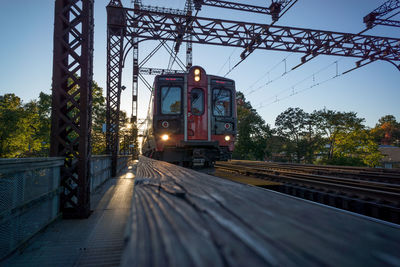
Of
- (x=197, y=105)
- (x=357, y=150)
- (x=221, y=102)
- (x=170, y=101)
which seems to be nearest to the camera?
(x=170, y=101)

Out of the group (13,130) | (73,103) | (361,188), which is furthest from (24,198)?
(13,130)

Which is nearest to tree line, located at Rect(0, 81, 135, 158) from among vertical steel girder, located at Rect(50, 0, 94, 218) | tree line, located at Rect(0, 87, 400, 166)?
tree line, located at Rect(0, 87, 400, 166)

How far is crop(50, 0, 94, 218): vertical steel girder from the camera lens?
13.0 feet

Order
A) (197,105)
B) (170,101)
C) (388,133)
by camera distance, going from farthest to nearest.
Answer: (388,133) → (197,105) → (170,101)

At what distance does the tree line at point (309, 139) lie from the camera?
35753 millimetres

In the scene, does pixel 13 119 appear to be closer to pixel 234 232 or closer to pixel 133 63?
pixel 133 63

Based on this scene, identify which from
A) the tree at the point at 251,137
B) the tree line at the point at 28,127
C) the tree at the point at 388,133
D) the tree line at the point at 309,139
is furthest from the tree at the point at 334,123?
the tree at the point at 388,133

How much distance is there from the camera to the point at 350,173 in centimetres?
690

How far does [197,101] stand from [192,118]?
29.3 inches

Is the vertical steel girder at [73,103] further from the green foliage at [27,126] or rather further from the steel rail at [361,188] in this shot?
the green foliage at [27,126]

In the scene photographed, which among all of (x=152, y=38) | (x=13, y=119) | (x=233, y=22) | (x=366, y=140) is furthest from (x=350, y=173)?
(x=366, y=140)

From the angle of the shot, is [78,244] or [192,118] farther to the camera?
[192,118]

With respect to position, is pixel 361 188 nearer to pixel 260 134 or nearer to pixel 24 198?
pixel 24 198

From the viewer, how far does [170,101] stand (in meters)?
8.07
